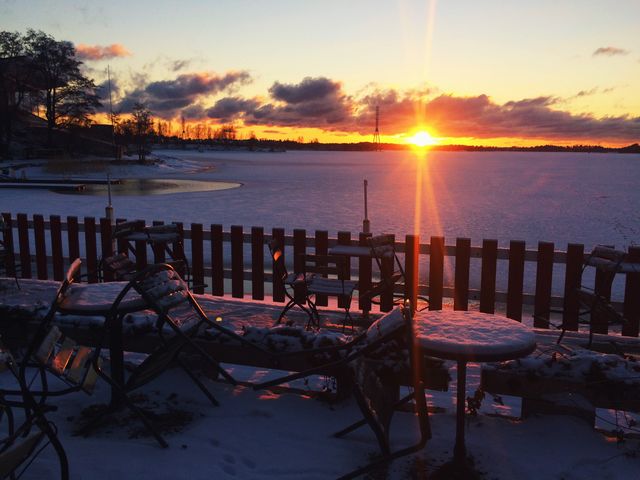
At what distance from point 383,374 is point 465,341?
86 cm

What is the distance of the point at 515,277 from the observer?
6.78m

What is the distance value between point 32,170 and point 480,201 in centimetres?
4124

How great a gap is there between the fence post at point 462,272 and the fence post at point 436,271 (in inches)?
7.6

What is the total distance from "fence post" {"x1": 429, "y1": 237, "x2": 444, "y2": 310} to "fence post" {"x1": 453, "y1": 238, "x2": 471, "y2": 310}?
0.19 meters

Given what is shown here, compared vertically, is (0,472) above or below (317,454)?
above

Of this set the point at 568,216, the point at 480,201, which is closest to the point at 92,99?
the point at 480,201

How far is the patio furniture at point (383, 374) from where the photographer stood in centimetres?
286

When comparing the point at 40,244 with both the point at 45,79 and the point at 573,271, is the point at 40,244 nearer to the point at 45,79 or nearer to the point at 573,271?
the point at 573,271

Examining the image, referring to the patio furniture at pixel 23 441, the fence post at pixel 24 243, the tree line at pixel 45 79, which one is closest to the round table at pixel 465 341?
the patio furniture at pixel 23 441

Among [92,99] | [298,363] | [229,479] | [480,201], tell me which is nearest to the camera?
[229,479]

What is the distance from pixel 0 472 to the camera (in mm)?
2152

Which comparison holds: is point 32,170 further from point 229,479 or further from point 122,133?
point 229,479

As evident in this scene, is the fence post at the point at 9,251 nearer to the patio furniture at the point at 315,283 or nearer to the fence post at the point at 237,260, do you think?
the fence post at the point at 237,260

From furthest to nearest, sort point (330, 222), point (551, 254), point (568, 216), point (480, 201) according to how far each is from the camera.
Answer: point (480, 201)
point (568, 216)
point (330, 222)
point (551, 254)
